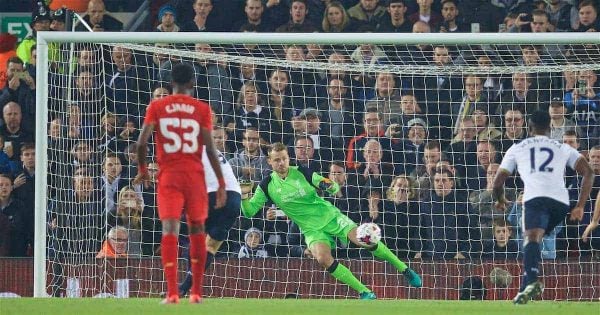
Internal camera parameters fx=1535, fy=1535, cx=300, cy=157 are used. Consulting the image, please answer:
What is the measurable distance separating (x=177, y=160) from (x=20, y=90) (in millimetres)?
7158

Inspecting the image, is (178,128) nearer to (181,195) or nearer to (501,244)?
(181,195)

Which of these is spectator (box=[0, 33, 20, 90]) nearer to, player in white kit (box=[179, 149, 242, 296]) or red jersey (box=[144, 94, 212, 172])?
player in white kit (box=[179, 149, 242, 296])

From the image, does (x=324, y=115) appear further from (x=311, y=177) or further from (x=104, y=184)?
(x=104, y=184)

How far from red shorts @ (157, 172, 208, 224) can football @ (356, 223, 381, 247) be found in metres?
4.12

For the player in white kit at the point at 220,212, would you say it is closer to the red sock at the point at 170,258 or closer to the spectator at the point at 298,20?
the red sock at the point at 170,258

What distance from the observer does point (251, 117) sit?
18.5 metres

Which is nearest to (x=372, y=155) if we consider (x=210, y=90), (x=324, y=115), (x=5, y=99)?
(x=324, y=115)

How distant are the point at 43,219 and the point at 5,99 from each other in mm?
3618

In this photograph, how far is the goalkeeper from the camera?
17.0m

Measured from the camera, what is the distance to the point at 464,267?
17.2 metres

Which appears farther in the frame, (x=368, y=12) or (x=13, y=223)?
(x=368, y=12)

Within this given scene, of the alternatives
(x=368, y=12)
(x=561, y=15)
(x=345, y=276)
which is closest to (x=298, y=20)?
(x=368, y=12)

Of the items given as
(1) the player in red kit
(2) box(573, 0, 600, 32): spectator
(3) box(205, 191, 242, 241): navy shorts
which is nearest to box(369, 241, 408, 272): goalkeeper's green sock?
(3) box(205, 191, 242, 241): navy shorts

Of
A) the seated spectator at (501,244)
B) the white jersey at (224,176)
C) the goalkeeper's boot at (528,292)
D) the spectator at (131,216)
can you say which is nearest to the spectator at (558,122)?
the seated spectator at (501,244)
